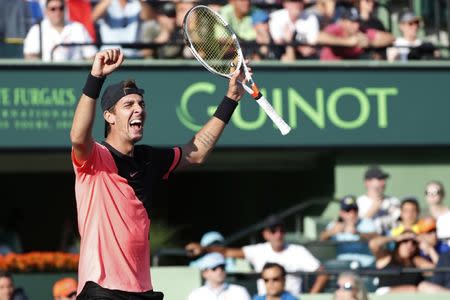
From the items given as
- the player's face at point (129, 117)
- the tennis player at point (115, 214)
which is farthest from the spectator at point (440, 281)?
the player's face at point (129, 117)

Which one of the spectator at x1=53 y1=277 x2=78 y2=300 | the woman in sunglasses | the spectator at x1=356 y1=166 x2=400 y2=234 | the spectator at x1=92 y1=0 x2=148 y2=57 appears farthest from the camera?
the spectator at x1=92 y1=0 x2=148 y2=57

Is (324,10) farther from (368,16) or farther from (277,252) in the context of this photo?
(277,252)

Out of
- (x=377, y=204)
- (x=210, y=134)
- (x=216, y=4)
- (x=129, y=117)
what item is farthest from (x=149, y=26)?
(x=129, y=117)

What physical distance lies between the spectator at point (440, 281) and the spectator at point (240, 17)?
3.83 m

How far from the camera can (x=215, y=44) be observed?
28.2 ft

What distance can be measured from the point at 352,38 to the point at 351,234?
2994 millimetres

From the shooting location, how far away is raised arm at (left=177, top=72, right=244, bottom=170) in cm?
728

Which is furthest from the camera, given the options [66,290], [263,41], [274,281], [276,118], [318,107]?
[318,107]

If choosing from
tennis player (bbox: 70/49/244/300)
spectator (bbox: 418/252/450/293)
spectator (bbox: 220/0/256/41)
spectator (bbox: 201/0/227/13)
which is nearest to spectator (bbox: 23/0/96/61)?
spectator (bbox: 201/0/227/13)

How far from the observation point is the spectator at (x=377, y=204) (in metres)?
13.5

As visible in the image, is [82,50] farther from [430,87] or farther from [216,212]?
[216,212]

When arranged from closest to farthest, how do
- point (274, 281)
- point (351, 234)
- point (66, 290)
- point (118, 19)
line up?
point (66, 290)
point (274, 281)
point (351, 234)
point (118, 19)

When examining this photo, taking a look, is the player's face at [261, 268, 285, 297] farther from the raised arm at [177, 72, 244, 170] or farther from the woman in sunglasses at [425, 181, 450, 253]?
the raised arm at [177, 72, 244, 170]

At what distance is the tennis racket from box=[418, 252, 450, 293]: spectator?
4078 millimetres
